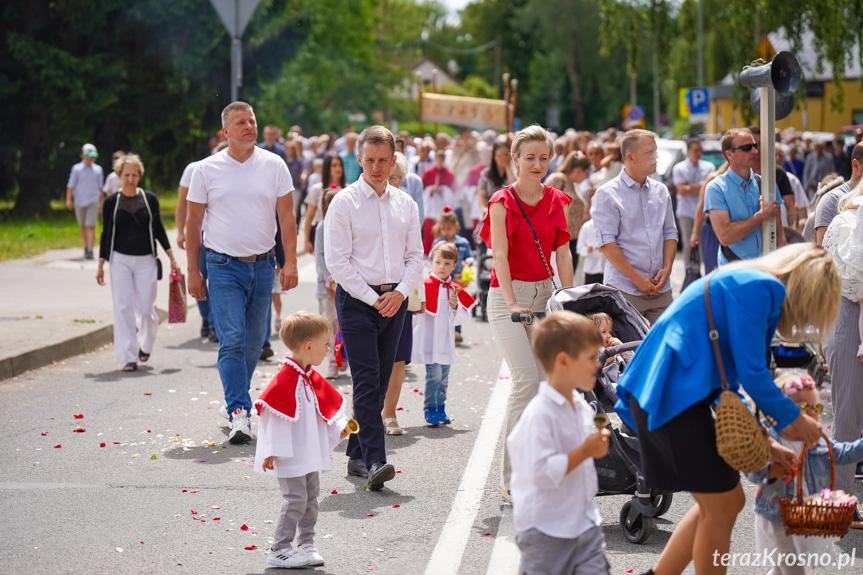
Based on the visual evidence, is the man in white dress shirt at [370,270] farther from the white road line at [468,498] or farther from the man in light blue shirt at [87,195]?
the man in light blue shirt at [87,195]

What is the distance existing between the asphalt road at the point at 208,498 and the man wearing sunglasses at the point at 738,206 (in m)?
1.51

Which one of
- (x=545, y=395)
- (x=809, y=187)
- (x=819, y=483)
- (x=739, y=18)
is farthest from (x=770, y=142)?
(x=809, y=187)

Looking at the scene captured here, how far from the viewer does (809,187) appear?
987 inches

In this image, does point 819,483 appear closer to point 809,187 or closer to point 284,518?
point 284,518

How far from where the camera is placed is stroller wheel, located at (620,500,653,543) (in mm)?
5227

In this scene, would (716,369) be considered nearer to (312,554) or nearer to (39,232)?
(312,554)

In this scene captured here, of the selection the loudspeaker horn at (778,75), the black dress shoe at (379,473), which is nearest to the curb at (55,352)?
the black dress shoe at (379,473)

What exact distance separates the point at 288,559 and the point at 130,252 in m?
5.97

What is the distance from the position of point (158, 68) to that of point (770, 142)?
25311mm

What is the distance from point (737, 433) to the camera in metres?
3.75

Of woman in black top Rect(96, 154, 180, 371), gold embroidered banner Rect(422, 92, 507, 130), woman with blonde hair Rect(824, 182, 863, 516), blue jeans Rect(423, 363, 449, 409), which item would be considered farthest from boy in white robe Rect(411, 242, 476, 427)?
gold embroidered banner Rect(422, 92, 507, 130)

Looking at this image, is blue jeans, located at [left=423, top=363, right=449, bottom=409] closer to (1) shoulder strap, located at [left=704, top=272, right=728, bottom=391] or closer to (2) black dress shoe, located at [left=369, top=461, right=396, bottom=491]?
(2) black dress shoe, located at [left=369, top=461, right=396, bottom=491]

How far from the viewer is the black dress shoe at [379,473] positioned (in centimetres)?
605

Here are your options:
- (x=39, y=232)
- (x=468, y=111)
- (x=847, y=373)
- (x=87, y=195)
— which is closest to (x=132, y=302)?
(x=847, y=373)
